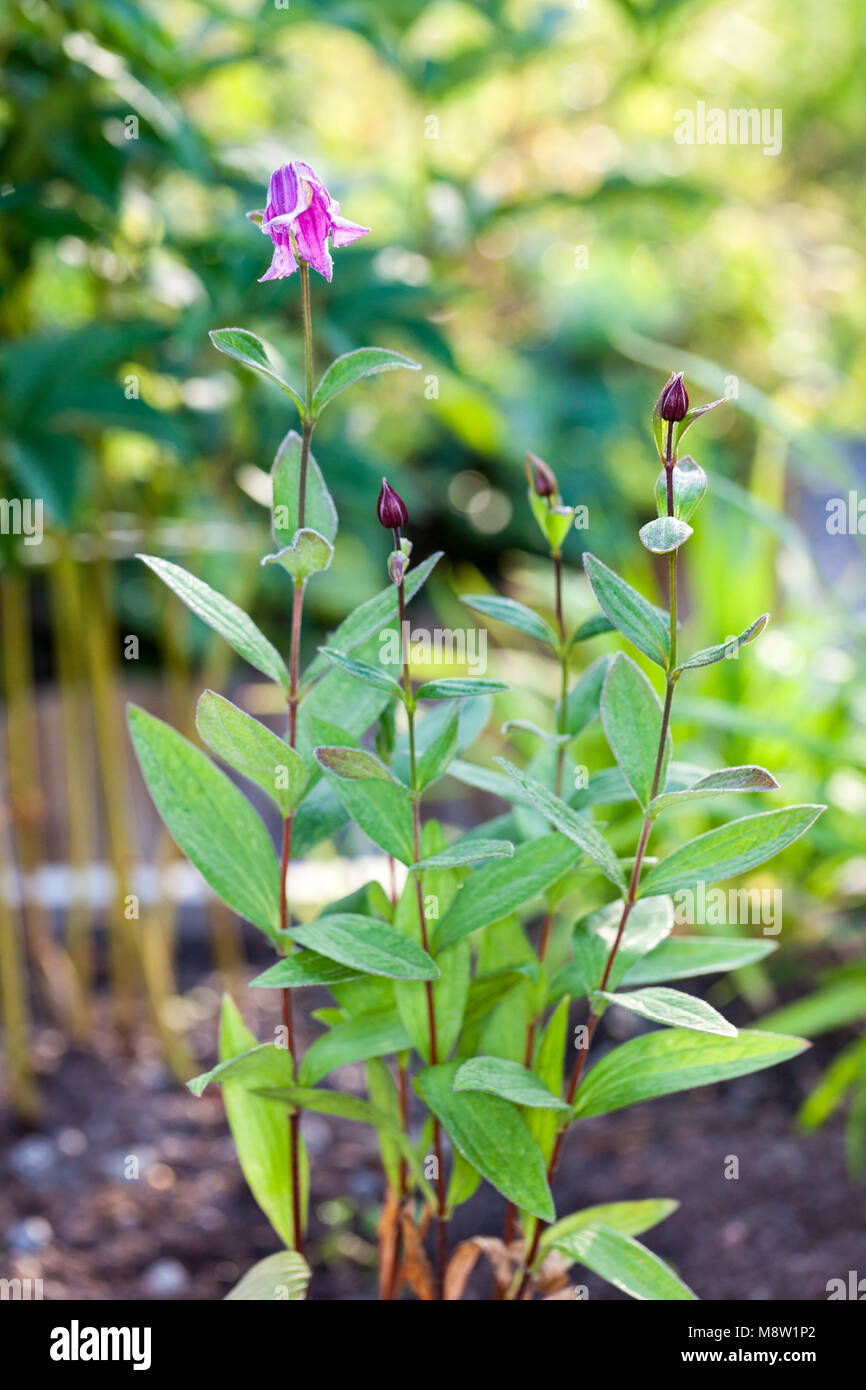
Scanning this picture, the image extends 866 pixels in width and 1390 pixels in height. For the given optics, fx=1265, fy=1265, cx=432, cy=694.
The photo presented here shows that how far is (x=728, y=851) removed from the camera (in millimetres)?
505

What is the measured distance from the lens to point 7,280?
3.37 feet

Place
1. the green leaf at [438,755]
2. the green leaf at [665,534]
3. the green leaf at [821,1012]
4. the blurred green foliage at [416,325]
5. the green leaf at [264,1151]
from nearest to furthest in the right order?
1. the green leaf at [665,534]
2. the green leaf at [438,755]
3. the green leaf at [264,1151]
4. the blurred green foliage at [416,325]
5. the green leaf at [821,1012]

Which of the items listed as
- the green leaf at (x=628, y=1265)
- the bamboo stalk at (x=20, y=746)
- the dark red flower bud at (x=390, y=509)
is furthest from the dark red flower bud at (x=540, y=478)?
the bamboo stalk at (x=20, y=746)

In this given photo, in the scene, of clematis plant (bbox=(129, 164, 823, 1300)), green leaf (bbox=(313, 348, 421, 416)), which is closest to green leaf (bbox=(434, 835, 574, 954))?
clematis plant (bbox=(129, 164, 823, 1300))

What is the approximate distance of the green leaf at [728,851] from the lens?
0.49 metres

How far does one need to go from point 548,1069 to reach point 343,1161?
2.05ft

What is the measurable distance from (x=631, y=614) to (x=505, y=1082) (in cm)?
20

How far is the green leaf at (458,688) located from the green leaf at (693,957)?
19 cm

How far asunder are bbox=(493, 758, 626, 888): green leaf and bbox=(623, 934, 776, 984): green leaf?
0.12m

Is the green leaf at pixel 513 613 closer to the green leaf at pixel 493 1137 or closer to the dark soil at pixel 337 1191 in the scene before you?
the green leaf at pixel 493 1137

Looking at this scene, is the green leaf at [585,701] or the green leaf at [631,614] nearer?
the green leaf at [631,614]

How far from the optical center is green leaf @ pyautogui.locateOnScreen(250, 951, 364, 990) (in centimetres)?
50

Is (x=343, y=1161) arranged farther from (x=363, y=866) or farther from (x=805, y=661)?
(x=805, y=661)

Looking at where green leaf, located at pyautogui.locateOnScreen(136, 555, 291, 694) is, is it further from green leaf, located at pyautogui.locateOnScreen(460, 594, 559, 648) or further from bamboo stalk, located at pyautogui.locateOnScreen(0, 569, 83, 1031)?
bamboo stalk, located at pyautogui.locateOnScreen(0, 569, 83, 1031)
